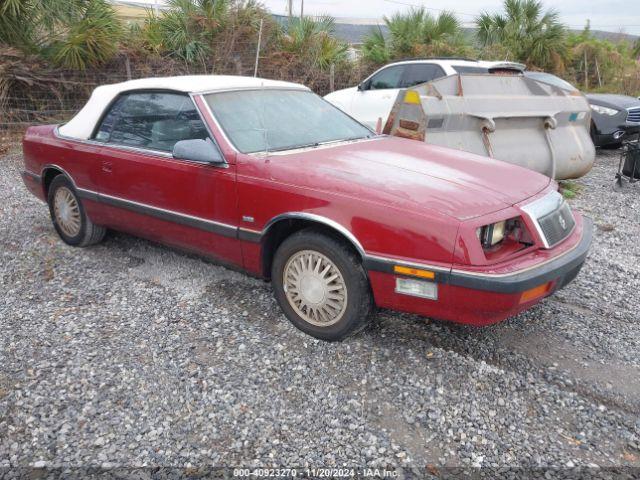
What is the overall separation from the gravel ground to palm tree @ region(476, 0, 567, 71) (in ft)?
44.2

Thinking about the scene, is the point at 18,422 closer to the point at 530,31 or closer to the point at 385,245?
the point at 385,245

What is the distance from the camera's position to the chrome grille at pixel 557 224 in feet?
10.1

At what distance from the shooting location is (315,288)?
10.8ft

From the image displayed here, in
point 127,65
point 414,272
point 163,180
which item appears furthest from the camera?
point 127,65

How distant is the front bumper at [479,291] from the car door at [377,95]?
604 centimetres

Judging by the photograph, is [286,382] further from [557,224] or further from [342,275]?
[557,224]

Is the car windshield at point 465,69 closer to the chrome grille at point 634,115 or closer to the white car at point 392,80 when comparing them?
the white car at point 392,80

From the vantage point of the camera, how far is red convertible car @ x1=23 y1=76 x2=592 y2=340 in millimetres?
2842

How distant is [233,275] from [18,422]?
1955mm

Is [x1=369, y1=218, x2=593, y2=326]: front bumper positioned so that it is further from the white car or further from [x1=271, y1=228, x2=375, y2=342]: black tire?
the white car

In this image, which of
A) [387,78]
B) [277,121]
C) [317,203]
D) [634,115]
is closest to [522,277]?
[317,203]

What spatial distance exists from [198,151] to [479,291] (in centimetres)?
192

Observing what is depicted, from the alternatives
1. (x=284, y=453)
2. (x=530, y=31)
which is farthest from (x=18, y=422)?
(x=530, y=31)

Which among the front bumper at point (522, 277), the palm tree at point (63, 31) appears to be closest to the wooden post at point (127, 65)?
the palm tree at point (63, 31)
